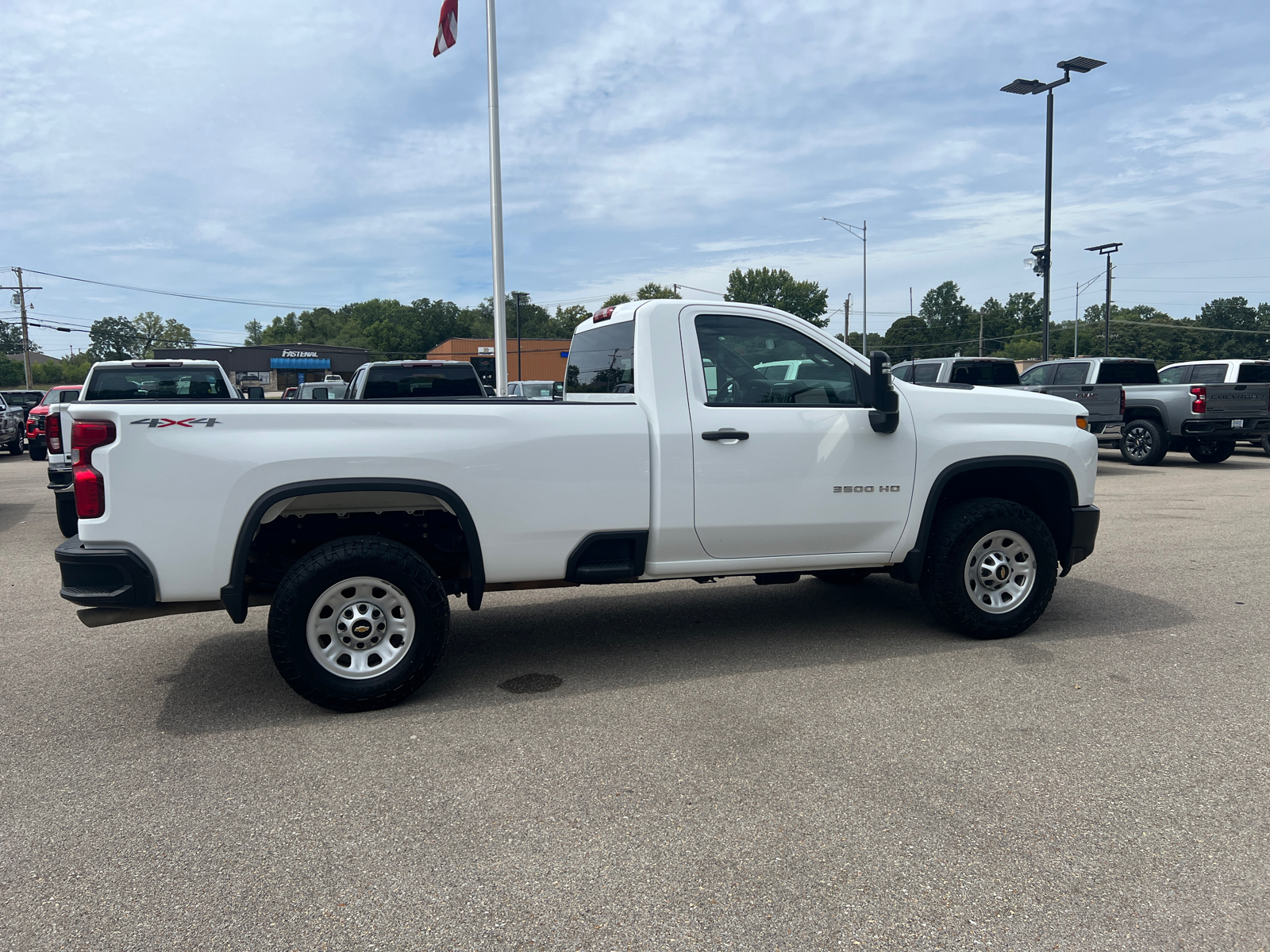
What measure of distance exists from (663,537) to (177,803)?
253 cm

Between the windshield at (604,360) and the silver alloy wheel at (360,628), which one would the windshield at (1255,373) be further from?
the silver alloy wheel at (360,628)

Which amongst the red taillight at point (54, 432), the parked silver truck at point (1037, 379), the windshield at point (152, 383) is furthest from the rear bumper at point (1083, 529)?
the parked silver truck at point (1037, 379)

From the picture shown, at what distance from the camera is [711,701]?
178 inches

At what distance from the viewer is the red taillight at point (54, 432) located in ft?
27.6

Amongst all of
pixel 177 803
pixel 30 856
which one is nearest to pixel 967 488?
pixel 177 803

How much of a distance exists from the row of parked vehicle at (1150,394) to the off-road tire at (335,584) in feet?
41.9

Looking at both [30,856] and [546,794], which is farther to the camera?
[546,794]

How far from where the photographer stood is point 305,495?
171 inches

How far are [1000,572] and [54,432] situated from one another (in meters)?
8.36

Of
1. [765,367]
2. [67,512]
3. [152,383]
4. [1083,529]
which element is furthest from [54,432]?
[1083,529]

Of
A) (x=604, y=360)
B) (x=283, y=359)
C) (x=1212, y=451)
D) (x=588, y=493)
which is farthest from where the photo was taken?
(x=283, y=359)

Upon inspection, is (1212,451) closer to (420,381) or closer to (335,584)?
(420,381)

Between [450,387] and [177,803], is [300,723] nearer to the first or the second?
[177,803]

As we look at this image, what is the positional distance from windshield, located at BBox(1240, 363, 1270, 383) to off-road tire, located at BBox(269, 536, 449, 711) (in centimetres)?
1745
